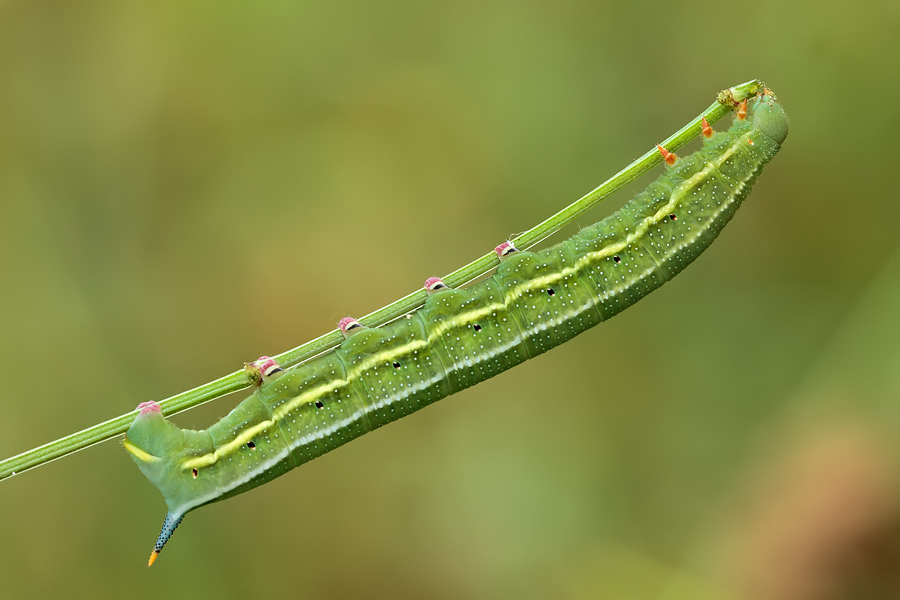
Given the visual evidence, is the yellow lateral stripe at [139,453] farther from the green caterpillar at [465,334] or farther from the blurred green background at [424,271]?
the blurred green background at [424,271]

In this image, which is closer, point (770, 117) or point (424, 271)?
point (770, 117)

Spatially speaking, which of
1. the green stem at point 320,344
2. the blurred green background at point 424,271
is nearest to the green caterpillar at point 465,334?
the green stem at point 320,344

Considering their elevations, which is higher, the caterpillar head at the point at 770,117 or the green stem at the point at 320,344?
the caterpillar head at the point at 770,117

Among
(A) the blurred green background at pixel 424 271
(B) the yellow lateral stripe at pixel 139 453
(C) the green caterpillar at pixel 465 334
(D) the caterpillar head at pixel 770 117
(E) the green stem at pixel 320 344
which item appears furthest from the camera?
(A) the blurred green background at pixel 424 271

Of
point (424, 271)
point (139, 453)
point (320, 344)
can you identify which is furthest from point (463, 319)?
point (139, 453)

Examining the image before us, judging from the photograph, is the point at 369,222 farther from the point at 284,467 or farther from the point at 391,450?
the point at 284,467

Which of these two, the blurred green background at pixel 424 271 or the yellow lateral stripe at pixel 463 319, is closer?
the yellow lateral stripe at pixel 463 319

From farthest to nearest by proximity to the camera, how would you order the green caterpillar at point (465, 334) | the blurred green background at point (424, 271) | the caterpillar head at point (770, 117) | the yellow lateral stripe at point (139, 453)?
the blurred green background at point (424, 271) < the caterpillar head at point (770, 117) < the green caterpillar at point (465, 334) < the yellow lateral stripe at point (139, 453)

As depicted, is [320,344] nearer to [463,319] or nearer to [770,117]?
[463,319]

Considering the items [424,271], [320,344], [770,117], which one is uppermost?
[424,271]

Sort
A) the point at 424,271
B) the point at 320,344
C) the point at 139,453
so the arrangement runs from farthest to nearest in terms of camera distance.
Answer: the point at 424,271 → the point at 139,453 → the point at 320,344
